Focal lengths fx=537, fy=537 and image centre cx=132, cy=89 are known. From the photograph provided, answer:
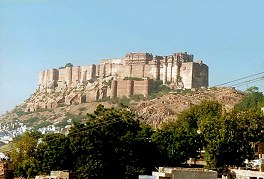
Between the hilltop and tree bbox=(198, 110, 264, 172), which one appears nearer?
tree bbox=(198, 110, 264, 172)

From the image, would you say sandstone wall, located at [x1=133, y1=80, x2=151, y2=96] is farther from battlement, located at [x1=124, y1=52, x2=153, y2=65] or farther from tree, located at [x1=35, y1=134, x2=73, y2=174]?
tree, located at [x1=35, y1=134, x2=73, y2=174]

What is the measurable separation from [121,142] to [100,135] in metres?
0.92

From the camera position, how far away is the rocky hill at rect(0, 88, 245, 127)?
57.5m

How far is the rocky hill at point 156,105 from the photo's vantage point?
189 feet

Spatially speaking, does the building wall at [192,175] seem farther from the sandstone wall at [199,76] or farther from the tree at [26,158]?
the sandstone wall at [199,76]

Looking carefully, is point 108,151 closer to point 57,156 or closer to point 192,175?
point 57,156

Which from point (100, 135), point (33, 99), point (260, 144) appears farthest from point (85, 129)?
point (33, 99)

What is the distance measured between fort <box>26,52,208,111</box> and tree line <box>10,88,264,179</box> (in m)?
46.9

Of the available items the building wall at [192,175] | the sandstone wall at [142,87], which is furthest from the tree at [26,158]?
the sandstone wall at [142,87]

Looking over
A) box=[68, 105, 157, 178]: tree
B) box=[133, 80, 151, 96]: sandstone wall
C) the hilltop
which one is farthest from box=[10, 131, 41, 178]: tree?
box=[133, 80, 151, 96]: sandstone wall

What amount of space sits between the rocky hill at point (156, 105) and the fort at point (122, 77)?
142cm

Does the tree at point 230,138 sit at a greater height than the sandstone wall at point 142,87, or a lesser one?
lesser

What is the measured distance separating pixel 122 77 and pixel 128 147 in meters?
57.3

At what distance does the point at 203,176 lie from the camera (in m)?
11.0
